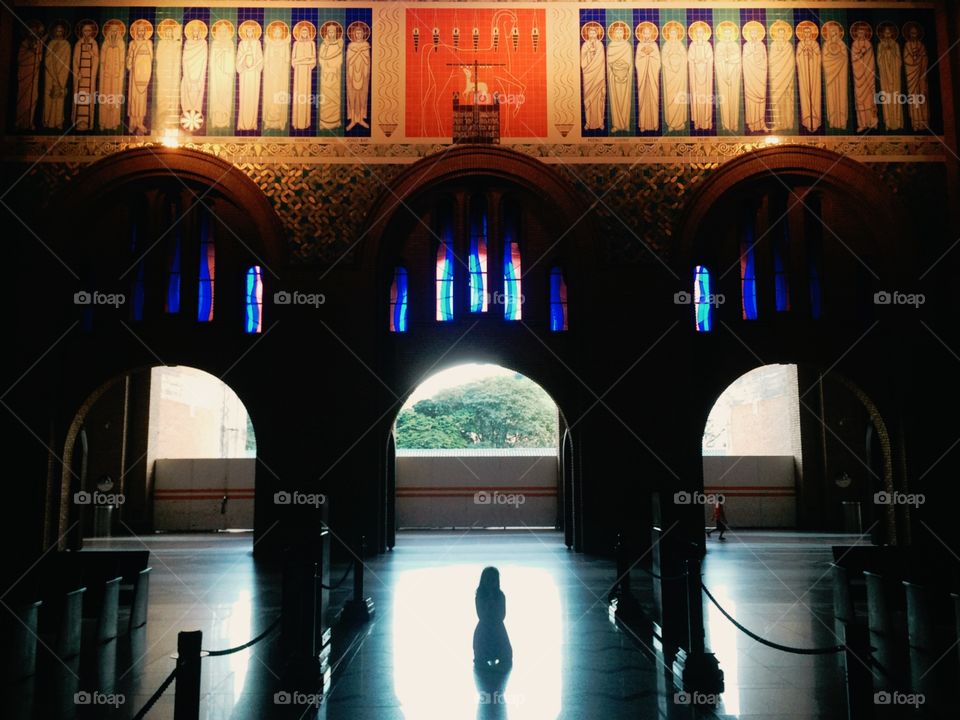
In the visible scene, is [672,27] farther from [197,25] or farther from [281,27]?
[197,25]

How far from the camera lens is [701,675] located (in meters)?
5.95

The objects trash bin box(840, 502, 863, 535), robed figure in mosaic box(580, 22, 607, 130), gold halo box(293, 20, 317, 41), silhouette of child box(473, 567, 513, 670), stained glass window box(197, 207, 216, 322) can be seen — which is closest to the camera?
silhouette of child box(473, 567, 513, 670)

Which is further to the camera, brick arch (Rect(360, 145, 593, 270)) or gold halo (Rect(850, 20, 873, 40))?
gold halo (Rect(850, 20, 873, 40))

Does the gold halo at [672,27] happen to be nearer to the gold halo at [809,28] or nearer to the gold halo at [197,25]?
the gold halo at [809,28]

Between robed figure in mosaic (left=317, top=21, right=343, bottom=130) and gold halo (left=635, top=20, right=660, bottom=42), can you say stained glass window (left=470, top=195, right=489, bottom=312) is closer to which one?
robed figure in mosaic (left=317, top=21, right=343, bottom=130)

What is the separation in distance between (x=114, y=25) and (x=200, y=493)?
497 inches

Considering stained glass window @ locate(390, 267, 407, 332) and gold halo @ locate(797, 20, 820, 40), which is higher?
gold halo @ locate(797, 20, 820, 40)

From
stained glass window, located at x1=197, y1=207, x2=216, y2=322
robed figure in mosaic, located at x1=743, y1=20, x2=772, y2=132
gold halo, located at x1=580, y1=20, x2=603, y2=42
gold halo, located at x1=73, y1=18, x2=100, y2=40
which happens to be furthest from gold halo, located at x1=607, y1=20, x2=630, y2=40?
gold halo, located at x1=73, y1=18, x2=100, y2=40

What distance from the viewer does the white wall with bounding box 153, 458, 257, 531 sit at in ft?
71.2

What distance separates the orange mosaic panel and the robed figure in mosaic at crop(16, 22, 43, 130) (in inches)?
270

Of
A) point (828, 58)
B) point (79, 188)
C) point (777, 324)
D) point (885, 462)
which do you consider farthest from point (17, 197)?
point (885, 462)

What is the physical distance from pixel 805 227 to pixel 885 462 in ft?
15.0

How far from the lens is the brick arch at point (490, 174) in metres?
14.0

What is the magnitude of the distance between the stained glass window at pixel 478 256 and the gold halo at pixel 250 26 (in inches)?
199
